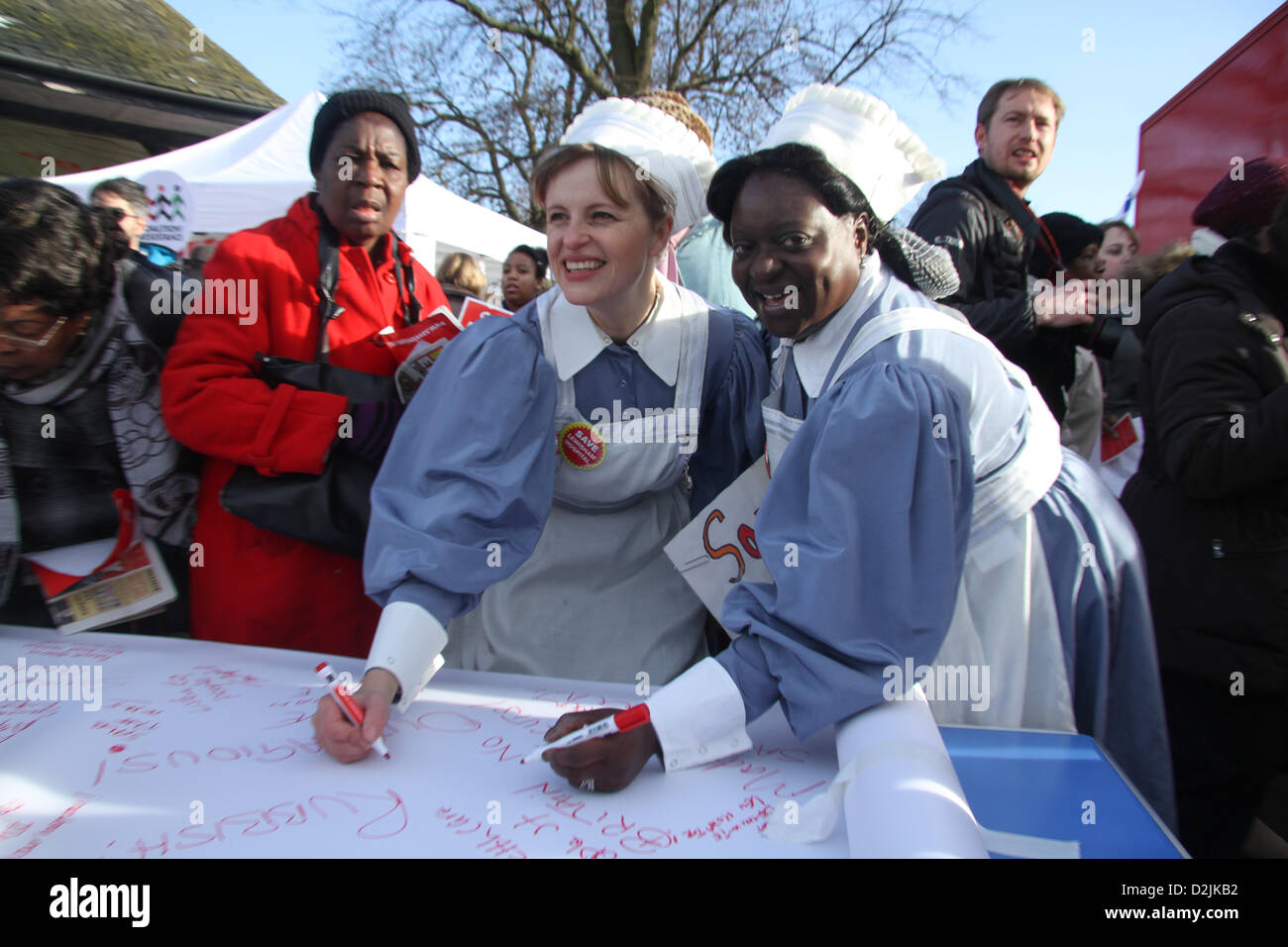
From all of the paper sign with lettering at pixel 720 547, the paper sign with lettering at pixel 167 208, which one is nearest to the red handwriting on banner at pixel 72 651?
the paper sign with lettering at pixel 720 547

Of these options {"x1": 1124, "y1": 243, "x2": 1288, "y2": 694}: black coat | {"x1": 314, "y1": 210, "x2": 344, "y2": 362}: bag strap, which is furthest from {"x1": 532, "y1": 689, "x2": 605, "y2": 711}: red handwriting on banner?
{"x1": 1124, "y1": 243, "x2": 1288, "y2": 694}: black coat

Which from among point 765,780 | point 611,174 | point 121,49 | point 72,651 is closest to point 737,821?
point 765,780

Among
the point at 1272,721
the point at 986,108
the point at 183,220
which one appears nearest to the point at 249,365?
the point at 1272,721

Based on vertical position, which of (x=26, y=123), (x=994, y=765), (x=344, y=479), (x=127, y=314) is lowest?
(x=994, y=765)

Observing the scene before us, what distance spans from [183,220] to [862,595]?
758 cm

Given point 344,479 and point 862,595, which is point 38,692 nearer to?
point 344,479

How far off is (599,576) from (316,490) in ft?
2.13

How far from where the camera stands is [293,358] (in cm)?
191

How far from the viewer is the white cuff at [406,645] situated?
4.35 ft

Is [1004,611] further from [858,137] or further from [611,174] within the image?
[611,174]

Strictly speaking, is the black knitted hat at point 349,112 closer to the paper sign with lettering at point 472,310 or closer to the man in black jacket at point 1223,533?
the paper sign with lettering at point 472,310

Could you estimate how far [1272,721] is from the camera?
6.15ft

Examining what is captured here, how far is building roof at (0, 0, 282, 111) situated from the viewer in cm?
877
